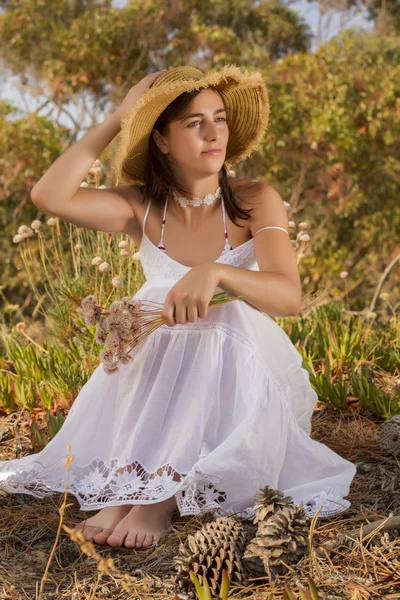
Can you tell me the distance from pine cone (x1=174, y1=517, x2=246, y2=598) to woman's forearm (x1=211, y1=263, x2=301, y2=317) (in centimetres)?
66

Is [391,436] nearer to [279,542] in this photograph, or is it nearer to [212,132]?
[279,542]

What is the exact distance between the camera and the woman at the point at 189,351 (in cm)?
204

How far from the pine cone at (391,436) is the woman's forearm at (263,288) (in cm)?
62

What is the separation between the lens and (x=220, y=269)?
2010mm

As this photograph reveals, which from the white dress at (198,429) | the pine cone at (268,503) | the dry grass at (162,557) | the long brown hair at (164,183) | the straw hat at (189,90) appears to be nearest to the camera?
the dry grass at (162,557)

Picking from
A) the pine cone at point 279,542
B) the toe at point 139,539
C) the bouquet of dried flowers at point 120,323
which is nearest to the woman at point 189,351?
the toe at point 139,539

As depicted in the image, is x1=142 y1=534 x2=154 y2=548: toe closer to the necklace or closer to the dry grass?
the dry grass

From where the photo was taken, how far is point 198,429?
2.09 meters

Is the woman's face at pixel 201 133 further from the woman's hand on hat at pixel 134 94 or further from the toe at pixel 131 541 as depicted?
the toe at pixel 131 541

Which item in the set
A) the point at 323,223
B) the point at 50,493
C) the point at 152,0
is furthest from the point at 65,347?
the point at 152,0

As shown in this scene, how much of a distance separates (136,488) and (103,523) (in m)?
0.15

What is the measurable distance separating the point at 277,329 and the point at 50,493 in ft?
3.01

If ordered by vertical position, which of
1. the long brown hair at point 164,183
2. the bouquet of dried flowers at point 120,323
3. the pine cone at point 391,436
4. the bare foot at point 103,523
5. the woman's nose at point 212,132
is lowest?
the pine cone at point 391,436

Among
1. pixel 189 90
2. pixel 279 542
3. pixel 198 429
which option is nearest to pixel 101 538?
pixel 198 429
